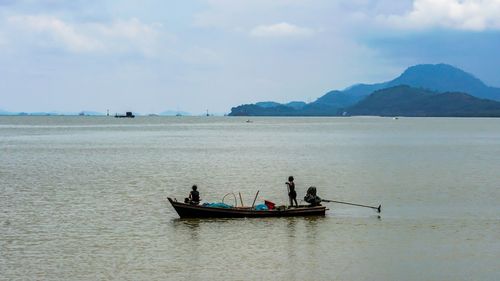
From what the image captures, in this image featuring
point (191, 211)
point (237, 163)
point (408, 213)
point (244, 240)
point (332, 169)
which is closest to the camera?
point (244, 240)

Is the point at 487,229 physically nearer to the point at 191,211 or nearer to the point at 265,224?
the point at 265,224

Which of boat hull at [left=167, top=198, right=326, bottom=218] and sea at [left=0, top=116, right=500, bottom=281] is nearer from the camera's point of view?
sea at [left=0, top=116, right=500, bottom=281]

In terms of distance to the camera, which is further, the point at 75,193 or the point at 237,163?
the point at 237,163

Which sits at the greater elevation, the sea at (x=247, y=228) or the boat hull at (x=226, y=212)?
the boat hull at (x=226, y=212)

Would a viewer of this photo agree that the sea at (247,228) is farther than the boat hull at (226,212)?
No

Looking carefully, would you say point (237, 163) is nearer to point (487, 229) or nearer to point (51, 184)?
point (51, 184)

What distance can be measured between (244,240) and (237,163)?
4526 cm

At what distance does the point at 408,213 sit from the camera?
128 ft

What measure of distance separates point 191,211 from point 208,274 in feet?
37.6

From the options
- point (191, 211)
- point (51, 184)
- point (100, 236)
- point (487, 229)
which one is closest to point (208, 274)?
point (100, 236)

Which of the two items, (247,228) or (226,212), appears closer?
(247,228)

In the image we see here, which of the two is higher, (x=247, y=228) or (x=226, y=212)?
(x=226, y=212)

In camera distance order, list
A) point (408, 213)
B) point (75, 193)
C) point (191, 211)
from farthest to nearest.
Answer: point (75, 193), point (408, 213), point (191, 211)

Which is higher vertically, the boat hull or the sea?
the boat hull
